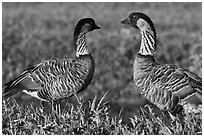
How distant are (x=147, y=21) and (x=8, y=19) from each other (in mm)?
8608

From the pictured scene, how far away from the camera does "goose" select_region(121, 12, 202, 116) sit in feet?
13.0

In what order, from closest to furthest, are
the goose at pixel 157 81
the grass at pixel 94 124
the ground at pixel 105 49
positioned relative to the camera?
the goose at pixel 157 81, the grass at pixel 94 124, the ground at pixel 105 49

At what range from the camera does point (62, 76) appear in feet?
13.8

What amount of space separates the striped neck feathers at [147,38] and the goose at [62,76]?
358mm

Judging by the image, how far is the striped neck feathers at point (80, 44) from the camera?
3930 mm

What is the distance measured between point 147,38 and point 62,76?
0.75 metres

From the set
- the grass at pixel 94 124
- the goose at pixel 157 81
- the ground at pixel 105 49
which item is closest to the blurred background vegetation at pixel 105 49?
the ground at pixel 105 49

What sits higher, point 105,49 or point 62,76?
point 105,49

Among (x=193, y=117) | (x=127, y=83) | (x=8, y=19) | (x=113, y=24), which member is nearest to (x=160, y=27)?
(x=113, y=24)

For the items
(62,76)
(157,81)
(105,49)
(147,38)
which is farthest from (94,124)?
(105,49)

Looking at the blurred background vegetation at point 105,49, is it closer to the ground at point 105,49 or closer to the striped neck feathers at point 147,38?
the ground at point 105,49

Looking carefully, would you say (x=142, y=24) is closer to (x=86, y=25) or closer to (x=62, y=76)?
(x=86, y=25)

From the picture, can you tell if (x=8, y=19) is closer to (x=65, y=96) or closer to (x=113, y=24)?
(x=113, y=24)

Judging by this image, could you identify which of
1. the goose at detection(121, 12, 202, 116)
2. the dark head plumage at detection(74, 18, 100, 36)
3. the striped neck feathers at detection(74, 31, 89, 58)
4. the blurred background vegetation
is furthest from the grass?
the blurred background vegetation
